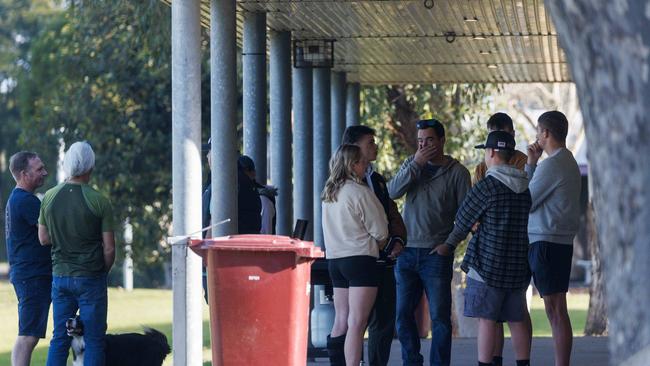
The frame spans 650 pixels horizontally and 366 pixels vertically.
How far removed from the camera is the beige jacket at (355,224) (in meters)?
9.41

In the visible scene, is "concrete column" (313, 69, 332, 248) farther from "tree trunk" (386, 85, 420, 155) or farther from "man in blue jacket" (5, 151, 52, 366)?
"man in blue jacket" (5, 151, 52, 366)

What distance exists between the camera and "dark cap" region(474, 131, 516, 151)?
30.4 feet

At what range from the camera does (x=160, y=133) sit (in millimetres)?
26172

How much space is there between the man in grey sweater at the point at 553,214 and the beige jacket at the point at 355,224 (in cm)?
102

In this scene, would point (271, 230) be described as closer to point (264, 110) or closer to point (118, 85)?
point (264, 110)

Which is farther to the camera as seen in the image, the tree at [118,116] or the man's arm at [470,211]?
the tree at [118,116]

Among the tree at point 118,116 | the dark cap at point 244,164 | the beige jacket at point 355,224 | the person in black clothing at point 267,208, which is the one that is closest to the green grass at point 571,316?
the tree at point 118,116

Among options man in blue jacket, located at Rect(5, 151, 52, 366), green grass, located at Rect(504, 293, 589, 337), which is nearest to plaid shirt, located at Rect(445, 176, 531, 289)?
man in blue jacket, located at Rect(5, 151, 52, 366)

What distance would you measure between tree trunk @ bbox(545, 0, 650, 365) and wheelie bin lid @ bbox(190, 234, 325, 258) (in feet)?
13.9

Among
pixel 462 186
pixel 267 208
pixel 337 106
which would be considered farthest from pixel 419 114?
pixel 462 186

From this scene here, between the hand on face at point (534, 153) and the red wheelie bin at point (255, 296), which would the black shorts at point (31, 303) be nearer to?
the red wheelie bin at point (255, 296)

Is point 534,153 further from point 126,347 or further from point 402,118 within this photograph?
point 402,118

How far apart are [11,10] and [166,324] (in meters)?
43.1

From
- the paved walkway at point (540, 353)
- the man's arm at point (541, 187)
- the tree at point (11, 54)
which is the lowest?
the paved walkway at point (540, 353)
